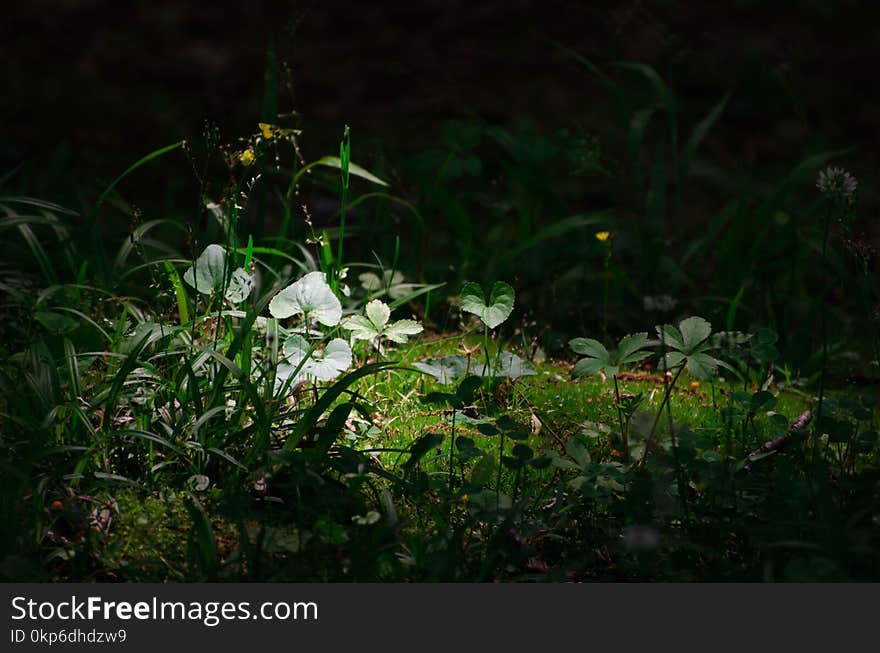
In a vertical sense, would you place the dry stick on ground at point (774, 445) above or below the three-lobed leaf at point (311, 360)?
below

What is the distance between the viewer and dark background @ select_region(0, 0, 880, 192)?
194 inches

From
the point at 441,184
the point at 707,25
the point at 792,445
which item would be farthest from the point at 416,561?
the point at 707,25

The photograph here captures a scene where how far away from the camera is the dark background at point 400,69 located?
16.2 feet

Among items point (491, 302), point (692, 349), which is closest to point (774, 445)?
point (692, 349)

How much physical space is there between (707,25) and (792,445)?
14.8 feet

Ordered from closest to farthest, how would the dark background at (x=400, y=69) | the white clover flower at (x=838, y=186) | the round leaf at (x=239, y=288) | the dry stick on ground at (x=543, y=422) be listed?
the white clover flower at (x=838, y=186)
the round leaf at (x=239, y=288)
the dry stick on ground at (x=543, y=422)
the dark background at (x=400, y=69)

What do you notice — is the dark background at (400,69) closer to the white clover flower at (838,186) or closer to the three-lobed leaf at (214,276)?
the three-lobed leaf at (214,276)

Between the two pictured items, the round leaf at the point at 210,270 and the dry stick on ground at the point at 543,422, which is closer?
the round leaf at the point at 210,270

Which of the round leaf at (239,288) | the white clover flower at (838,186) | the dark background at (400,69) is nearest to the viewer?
the white clover flower at (838,186)

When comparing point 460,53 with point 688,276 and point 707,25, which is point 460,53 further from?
point 688,276

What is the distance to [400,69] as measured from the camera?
4.68 metres

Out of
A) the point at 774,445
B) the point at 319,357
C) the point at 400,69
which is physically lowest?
the point at 774,445

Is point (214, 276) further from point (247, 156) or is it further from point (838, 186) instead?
point (838, 186)

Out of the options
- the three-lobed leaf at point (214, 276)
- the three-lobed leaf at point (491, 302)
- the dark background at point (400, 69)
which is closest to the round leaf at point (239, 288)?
the three-lobed leaf at point (214, 276)
